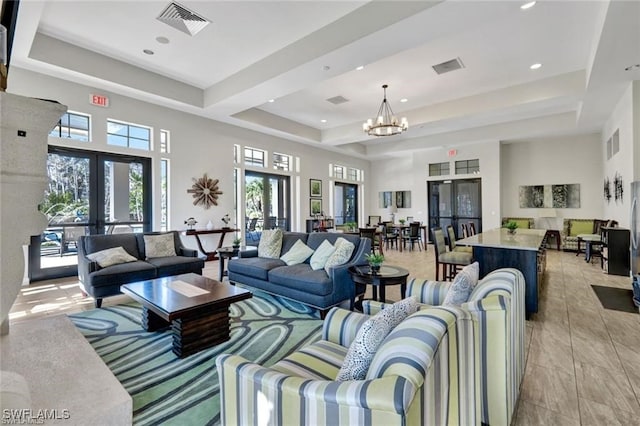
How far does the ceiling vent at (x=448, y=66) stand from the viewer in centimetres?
518

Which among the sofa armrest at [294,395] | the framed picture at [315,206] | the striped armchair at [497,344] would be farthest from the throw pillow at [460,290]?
the framed picture at [315,206]

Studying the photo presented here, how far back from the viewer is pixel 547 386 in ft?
7.28

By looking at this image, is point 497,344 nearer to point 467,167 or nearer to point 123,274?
point 123,274

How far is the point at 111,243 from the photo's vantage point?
14.9ft

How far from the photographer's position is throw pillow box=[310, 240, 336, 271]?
154 inches

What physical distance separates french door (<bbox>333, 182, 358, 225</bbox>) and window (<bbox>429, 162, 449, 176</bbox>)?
10.0 ft

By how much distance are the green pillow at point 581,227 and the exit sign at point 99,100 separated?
11795 millimetres

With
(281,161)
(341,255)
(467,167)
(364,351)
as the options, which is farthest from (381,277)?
(467,167)

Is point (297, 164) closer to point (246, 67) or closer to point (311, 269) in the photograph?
point (246, 67)

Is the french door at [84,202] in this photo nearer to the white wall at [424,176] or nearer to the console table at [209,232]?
the console table at [209,232]

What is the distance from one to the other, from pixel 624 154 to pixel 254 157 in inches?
315

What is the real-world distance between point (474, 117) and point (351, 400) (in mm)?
7560

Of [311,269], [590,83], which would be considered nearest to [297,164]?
[311,269]

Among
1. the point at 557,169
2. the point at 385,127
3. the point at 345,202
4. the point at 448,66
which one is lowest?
the point at 345,202
